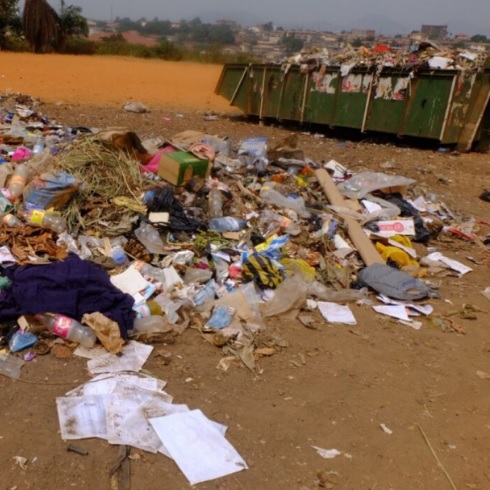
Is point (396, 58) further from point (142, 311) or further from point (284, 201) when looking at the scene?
point (142, 311)

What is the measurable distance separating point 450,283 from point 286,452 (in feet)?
9.56

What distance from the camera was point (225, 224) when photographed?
15.5ft

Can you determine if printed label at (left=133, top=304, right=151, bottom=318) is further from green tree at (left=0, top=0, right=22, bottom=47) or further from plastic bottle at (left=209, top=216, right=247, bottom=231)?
green tree at (left=0, top=0, right=22, bottom=47)

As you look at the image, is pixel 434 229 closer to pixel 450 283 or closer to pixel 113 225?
pixel 450 283

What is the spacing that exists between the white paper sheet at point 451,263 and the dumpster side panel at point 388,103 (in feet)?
15.5

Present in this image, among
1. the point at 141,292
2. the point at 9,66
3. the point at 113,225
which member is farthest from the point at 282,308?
the point at 9,66

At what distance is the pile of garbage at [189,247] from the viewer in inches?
128

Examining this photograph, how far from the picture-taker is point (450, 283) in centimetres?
467

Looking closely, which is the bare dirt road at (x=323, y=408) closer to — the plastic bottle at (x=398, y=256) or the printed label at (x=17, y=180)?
the plastic bottle at (x=398, y=256)

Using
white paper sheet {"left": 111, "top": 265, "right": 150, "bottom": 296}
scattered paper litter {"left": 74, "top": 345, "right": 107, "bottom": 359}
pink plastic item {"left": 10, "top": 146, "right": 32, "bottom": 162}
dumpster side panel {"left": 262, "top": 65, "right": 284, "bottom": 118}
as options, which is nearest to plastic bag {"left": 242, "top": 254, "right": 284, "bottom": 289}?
white paper sheet {"left": 111, "top": 265, "right": 150, "bottom": 296}

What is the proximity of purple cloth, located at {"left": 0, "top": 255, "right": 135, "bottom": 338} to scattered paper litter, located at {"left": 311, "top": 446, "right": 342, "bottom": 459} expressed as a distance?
1.46 metres

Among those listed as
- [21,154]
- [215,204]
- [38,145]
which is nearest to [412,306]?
[215,204]

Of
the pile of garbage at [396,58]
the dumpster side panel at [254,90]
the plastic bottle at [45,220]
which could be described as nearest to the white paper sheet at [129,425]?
the plastic bottle at [45,220]

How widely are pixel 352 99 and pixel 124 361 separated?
319 inches
